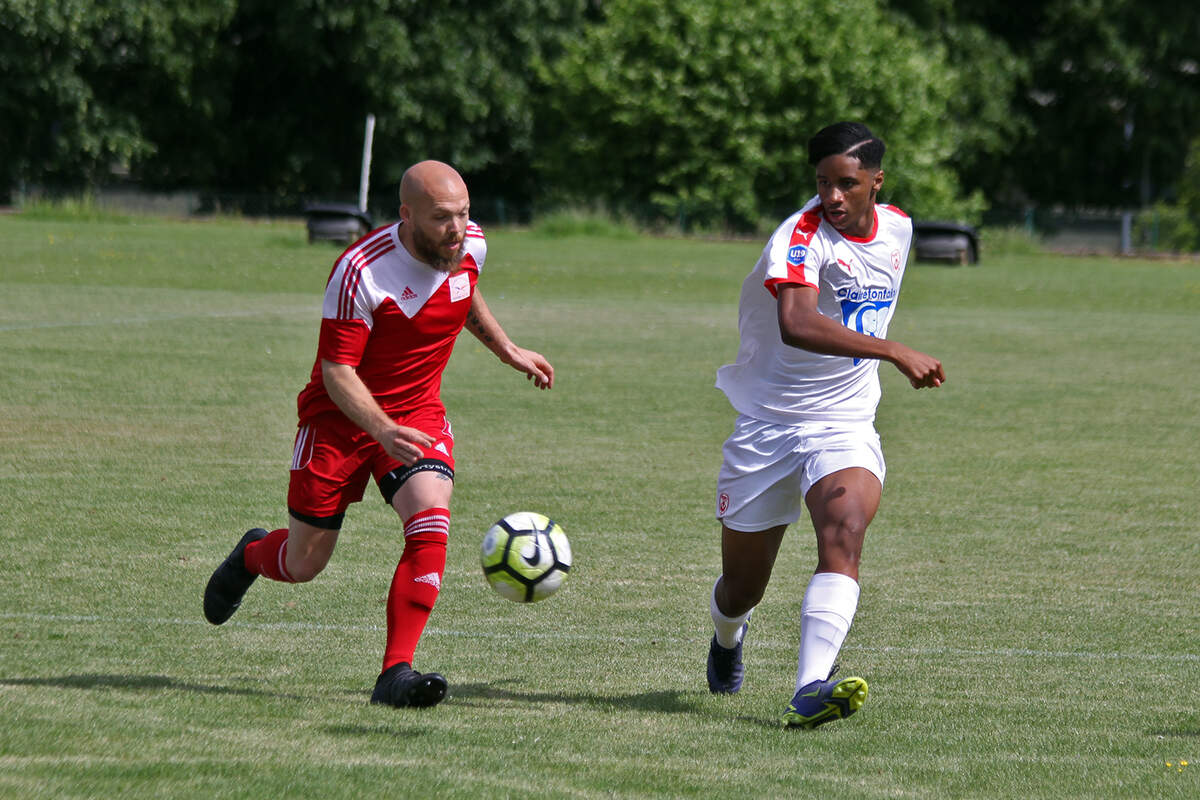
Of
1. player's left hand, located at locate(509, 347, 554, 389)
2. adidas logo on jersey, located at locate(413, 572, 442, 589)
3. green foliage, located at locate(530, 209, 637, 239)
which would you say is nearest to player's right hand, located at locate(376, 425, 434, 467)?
adidas logo on jersey, located at locate(413, 572, 442, 589)

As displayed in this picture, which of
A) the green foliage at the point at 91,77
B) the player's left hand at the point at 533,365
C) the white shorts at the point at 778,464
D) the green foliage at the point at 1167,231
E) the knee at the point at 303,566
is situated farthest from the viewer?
the green foliage at the point at 1167,231

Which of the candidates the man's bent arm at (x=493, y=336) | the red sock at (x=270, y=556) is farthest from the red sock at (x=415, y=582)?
the man's bent arm at (x=493, y=336)

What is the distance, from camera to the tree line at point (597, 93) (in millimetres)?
53625

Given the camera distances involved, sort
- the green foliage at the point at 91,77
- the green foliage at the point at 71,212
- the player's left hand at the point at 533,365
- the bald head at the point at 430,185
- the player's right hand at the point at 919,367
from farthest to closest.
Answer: the green foliage at the point at 91,77 → the green foliage at the point at 71,212 → the player's left hand at the point at 533,365 → the bald head at the point at 430,185 → the player's right hand at the point at 919,367

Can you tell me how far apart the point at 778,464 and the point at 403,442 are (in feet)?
4.30

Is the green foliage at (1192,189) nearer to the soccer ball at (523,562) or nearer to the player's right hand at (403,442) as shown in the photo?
the soccer ball at (523,562)

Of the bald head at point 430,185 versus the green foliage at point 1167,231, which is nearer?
the bald head at point 430,185

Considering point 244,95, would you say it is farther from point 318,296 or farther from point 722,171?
point 318,296

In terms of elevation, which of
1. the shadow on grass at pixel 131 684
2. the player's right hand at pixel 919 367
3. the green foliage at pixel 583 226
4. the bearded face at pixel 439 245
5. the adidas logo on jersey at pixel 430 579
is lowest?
the green foliage at pixel 583 226

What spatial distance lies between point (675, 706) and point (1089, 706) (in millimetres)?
1444

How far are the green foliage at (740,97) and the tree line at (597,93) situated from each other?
78 millimetres

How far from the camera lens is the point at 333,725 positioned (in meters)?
5.14

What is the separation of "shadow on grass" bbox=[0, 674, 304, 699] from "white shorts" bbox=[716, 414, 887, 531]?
1.67m

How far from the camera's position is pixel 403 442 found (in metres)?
5.37
